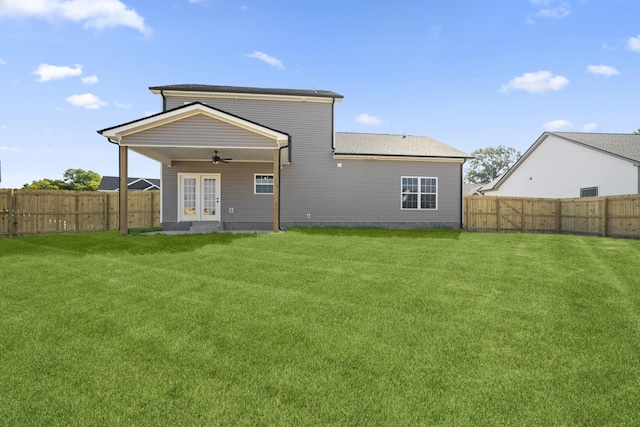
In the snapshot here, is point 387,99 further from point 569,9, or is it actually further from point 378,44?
point 569,9

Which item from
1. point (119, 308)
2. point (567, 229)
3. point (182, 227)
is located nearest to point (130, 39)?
point (182, 227)

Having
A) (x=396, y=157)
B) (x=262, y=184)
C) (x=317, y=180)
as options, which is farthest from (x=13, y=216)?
(x=396, y=157)

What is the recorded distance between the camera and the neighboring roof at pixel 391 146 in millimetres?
17906

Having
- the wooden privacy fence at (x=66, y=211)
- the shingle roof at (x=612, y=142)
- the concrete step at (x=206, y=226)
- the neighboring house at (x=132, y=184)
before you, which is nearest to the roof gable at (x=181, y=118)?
the concrete step at (x=206, y=226)

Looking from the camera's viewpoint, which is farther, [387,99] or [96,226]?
[387,99]

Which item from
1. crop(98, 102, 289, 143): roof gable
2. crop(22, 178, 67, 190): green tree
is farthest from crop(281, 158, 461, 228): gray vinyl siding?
crop(22, 178, 67, 190): green tree

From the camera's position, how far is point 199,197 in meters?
16.5

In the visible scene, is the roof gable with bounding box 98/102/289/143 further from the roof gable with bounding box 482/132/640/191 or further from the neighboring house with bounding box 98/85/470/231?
the roof gable with bounding box 482/132/640/191

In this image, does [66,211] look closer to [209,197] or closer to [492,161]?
[209,197]

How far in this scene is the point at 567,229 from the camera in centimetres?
1914

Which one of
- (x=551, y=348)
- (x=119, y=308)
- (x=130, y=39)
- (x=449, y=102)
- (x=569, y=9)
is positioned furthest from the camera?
(x=449, y=102)

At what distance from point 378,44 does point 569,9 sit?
861 cm

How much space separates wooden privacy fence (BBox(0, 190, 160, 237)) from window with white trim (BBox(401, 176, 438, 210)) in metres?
13.4

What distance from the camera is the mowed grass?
2.59 meters
